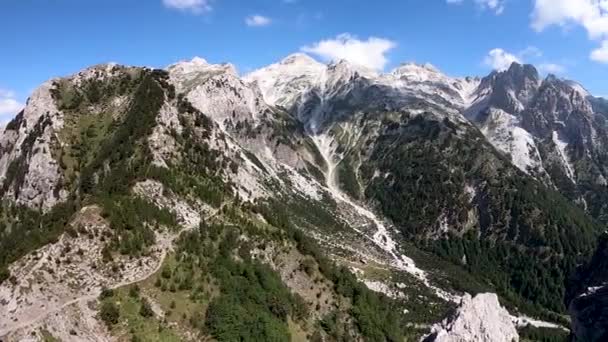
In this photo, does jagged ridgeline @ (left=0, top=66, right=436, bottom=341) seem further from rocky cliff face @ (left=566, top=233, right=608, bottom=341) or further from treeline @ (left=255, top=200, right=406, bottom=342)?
rocky cliff face @ (left=566, top=233, right=608, bottom=341)

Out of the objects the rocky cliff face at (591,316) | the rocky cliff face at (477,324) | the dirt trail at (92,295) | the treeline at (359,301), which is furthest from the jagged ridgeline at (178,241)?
the rocky cliff face at (591,316)

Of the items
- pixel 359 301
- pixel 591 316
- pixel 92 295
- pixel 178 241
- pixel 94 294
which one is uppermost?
pixel 178 241

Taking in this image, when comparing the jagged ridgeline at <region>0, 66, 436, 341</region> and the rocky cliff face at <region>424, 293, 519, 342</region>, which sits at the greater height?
the jagged ridgeline at <region>0, 66, 436, 341</region>

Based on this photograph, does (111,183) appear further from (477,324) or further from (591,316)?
(591,316)

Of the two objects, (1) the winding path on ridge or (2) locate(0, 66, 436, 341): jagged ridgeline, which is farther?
(2) locate(0, 66, 436, 341): jagged ridgeline

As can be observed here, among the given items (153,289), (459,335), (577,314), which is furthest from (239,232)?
(577,314)

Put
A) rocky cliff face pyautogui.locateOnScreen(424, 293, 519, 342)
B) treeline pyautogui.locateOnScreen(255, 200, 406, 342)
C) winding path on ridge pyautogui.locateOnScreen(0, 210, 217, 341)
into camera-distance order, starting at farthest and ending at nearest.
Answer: treeline pyautogui.locateOnScreen(255, 200, 406, 342) → winding path on ridge pyautogui.locateOnScreen(0, 210, 217, 341) → rocky cliff face pyautogui.locateOnScreen(424, 293, 519, 342)

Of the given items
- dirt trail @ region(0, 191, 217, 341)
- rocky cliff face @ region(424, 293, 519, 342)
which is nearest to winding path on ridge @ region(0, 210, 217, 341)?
dirt trail @ region(0, 191, 217, 341)

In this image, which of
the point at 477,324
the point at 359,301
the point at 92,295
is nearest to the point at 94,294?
the point at 92,295

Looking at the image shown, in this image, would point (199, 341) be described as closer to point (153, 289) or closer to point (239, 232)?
point (153, 289)

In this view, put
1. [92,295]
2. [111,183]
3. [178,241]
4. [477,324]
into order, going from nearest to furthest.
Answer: [477,324] → [92,295] → [178,241] → [111,183]

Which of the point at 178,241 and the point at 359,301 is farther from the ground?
the point at 178,241

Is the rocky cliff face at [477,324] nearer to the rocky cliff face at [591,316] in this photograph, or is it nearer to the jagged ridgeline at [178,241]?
the rocky cliff face at [591,316]
